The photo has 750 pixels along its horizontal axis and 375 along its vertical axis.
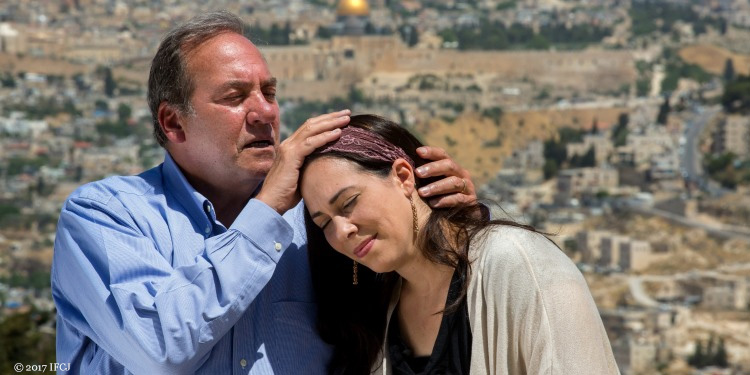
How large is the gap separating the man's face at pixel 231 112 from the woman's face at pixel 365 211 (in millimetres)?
197

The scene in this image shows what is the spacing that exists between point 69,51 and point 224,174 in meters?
63.8

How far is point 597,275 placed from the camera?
113 ft

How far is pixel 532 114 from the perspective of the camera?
55500 millimetres

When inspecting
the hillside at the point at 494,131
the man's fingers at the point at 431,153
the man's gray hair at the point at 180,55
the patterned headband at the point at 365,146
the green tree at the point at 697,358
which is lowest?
the hillside at the point at 494,131

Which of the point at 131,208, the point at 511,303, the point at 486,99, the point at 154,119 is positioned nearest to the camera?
the point at 511,303

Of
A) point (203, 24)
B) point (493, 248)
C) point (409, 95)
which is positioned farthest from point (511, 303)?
point (409, 95)

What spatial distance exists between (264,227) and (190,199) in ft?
0.73

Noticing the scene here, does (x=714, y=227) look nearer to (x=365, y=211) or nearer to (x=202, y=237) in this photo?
(x=202, y=237)

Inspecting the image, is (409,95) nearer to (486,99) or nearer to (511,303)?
(486,99)

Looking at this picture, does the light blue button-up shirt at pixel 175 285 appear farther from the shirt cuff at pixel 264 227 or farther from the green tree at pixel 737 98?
the green tree at pixel 737 98

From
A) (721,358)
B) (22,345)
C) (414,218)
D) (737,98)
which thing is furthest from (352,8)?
(414,218)

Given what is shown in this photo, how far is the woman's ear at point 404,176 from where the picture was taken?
2143mm

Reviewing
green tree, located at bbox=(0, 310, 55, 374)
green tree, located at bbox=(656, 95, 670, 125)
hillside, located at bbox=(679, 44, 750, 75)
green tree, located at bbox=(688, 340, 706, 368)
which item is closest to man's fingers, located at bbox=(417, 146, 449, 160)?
green tree, located at bbox=(0, 310, 55, 374)

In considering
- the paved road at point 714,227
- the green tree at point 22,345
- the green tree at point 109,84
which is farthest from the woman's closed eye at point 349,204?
the green tree at point 109,84
